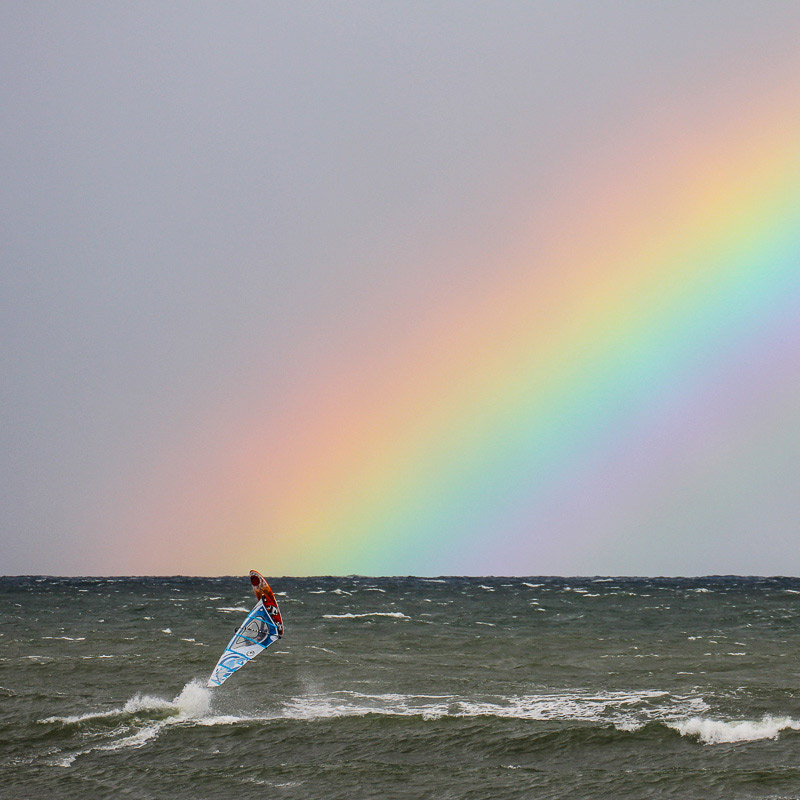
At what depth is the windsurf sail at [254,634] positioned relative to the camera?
86.4 feet

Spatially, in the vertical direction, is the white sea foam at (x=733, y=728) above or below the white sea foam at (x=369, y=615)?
below

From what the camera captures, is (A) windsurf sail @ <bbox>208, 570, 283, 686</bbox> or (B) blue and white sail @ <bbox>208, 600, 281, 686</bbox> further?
(B) blue and white sail @ <bbox>208, 600, 281, 686</bbox>

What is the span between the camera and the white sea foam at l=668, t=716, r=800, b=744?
70.0 feet

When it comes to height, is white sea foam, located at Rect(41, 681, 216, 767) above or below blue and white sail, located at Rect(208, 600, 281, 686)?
below

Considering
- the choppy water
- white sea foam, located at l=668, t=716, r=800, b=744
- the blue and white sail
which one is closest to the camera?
the choppy water

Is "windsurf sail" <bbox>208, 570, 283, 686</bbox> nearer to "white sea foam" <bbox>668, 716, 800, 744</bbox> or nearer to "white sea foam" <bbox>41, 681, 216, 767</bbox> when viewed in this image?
"white sea foam" <bbox>41, 681, 216, 767</bbox>

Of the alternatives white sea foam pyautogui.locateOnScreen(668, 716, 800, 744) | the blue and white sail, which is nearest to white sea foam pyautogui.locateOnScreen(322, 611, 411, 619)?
the blue and white sail

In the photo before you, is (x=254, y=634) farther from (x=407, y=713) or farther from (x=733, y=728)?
(x=733, y=728)

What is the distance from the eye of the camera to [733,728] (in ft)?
72.4

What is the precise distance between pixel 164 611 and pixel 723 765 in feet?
139

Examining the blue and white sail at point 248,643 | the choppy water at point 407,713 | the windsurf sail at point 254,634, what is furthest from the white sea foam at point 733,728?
the blue and white sail at point 248,643

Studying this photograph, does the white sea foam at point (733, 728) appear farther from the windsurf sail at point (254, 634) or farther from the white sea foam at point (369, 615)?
the white sea foam at point (369, 615)

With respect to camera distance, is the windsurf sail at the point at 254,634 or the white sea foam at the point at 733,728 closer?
the white sea foam at the point at 733,728

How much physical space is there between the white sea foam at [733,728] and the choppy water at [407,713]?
0.07 meters
